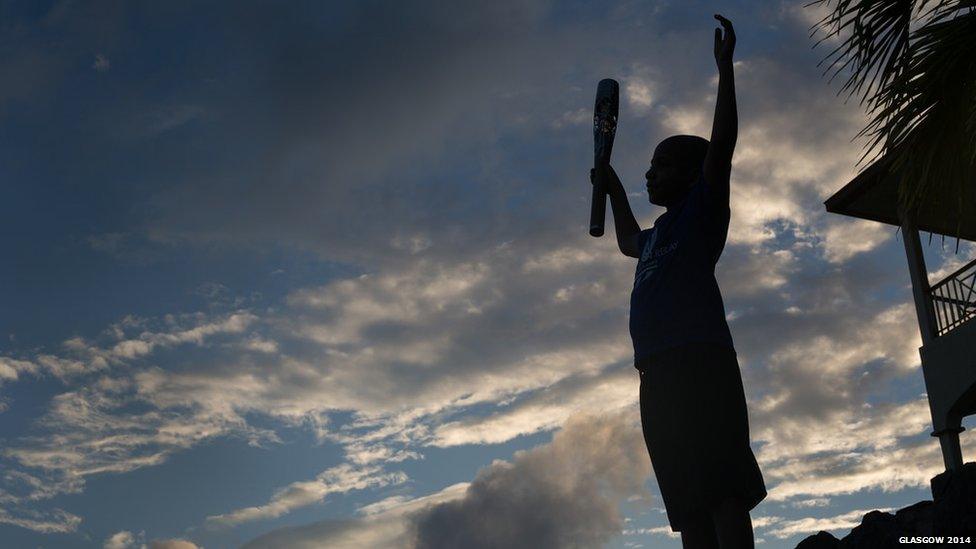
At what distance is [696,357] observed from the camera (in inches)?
145

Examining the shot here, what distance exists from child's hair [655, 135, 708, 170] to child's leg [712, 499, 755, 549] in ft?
4.77

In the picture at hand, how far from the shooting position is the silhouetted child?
11.6ft

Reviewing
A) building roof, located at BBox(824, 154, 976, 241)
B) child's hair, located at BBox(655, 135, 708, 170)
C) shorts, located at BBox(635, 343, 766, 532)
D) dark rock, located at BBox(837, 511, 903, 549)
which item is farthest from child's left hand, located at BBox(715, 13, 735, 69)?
building roof, located at BBox(824, 154, 976, 241)

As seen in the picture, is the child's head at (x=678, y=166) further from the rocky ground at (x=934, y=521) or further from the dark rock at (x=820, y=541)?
the dark rock at (x=820, y=541)

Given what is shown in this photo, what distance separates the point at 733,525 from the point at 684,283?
0.94m

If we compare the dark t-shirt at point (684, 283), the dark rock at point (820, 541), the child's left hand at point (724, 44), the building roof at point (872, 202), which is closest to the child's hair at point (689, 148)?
the dark t-shirt at point (684, 283)

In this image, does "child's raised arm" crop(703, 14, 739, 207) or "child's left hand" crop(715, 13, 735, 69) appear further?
"child's left hand" crop(715, 13, 735, 69)

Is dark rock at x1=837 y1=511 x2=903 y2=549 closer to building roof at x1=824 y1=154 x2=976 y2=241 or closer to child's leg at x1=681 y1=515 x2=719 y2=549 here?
child's leg at x1=681 y1=515 x2=719 y2=549

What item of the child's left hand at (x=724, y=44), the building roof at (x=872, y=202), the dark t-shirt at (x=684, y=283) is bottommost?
the dark t-shirt at (x=684, y=283)

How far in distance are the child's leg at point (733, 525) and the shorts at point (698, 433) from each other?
0.03 m

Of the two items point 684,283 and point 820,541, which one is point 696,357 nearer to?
point 684,283

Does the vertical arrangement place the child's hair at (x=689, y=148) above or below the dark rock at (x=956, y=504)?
above

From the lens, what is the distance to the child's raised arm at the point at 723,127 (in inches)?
146

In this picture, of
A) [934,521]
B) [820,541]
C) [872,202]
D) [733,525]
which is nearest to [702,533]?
[733,525]
